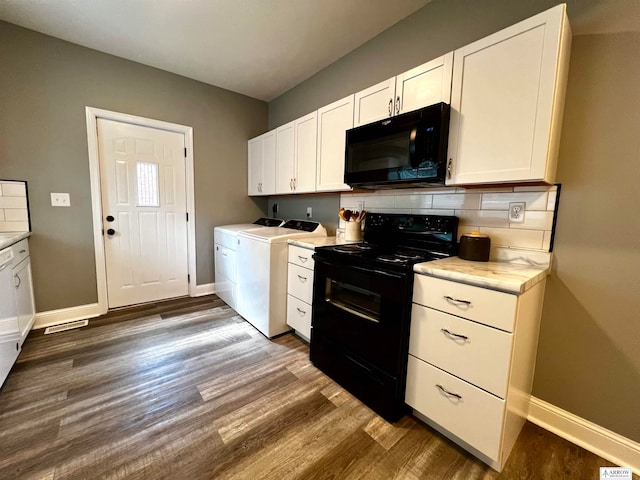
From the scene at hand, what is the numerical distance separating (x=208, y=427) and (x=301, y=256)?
1.22 meters

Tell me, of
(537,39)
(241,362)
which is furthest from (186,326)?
(537,39)

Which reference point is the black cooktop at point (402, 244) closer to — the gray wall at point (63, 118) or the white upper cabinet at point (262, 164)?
the white upper cabinet at point (262, 164)

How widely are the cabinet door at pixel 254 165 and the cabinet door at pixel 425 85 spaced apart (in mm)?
1965

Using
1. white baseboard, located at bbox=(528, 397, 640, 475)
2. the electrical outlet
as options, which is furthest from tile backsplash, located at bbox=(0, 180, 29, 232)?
white baseboard, located at bbox=(528, 397, 640, 475)

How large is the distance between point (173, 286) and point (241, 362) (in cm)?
174

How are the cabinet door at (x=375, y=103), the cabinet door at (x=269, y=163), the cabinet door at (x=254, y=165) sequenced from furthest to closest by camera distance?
the cabinet door at (x=254, y=165)
the cabinet door at (x=269, y=163)
the cabinet door at (x=375, y=103)

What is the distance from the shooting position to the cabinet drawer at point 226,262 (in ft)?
9.24

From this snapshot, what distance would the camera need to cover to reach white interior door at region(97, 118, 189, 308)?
106 inches

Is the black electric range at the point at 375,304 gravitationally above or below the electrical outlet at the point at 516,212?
below

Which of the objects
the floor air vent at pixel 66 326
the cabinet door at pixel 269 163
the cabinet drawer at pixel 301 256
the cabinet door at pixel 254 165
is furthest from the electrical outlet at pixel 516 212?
the floor air vent at pixel 66 326

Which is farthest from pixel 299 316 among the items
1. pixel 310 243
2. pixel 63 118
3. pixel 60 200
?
pixel 63 118

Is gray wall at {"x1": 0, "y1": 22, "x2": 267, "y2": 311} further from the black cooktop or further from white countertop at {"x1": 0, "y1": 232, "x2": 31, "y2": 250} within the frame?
the black cooktop

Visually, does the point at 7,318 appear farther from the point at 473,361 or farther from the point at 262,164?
the point at 473,361

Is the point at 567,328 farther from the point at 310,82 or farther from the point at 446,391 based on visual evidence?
the point at 310,82
